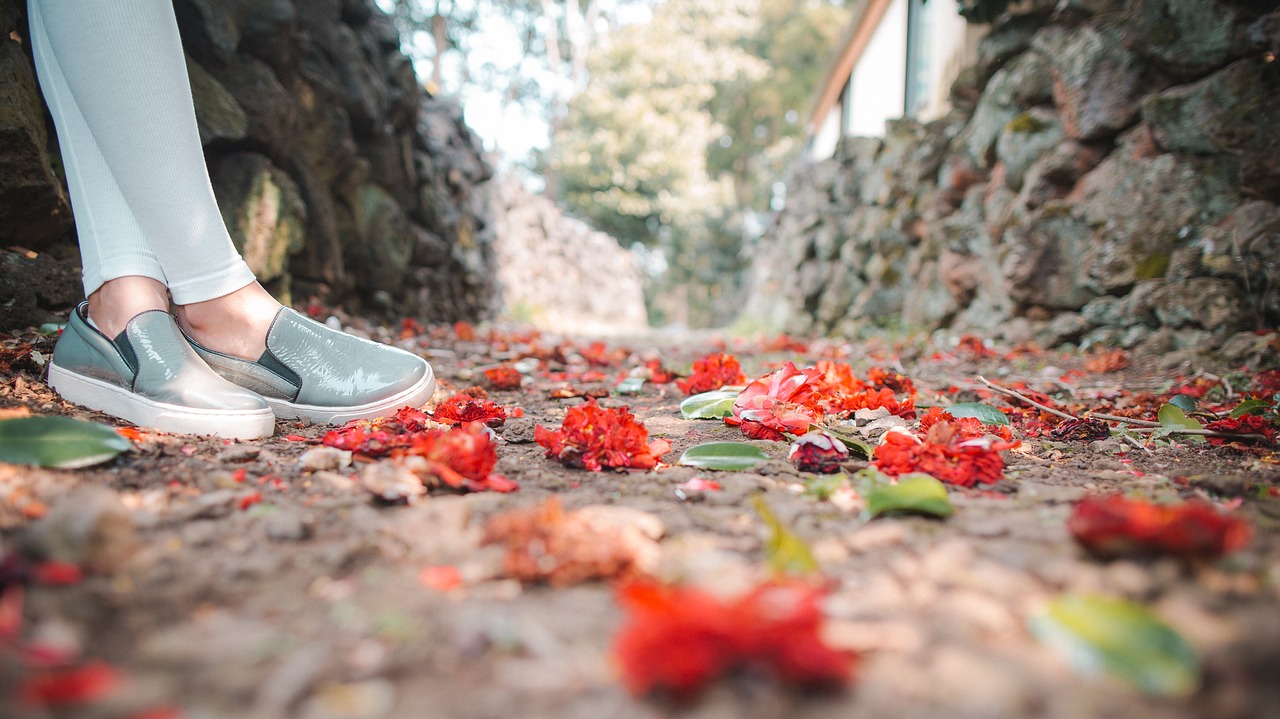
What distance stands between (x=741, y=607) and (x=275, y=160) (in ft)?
9.21

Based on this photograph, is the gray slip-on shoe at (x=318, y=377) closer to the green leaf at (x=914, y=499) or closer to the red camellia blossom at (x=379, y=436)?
the red camellia blossom at (x=379, y=436)

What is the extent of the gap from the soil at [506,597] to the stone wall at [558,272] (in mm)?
5219

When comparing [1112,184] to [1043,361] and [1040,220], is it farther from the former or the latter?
[1043,361]

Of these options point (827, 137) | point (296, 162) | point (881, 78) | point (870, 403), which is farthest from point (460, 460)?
point (827, 137)

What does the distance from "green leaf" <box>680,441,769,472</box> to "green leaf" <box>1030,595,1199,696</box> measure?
535mm

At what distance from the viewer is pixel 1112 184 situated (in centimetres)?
272

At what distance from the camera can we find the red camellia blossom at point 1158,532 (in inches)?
22.0

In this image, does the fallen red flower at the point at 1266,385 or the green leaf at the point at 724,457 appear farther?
the fallen red flower at the point at 1266,385

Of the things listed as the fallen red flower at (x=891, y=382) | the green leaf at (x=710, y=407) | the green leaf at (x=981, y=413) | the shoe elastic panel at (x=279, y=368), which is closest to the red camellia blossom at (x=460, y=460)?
the shoe elastic panel at (x=279, y=368)

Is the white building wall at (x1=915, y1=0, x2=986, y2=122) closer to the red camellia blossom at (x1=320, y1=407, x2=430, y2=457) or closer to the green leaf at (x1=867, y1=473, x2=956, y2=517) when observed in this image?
the green leaf at (x1=867, y1=473, x2=956, y2=517)

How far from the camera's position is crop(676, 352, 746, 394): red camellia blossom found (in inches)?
69.8

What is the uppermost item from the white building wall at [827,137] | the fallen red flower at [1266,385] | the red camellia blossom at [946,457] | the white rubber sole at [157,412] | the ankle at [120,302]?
Answer: the white building wall at [827,137]

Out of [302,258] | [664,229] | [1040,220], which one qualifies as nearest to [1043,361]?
[1040,220]

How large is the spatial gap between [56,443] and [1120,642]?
119 centimetres
